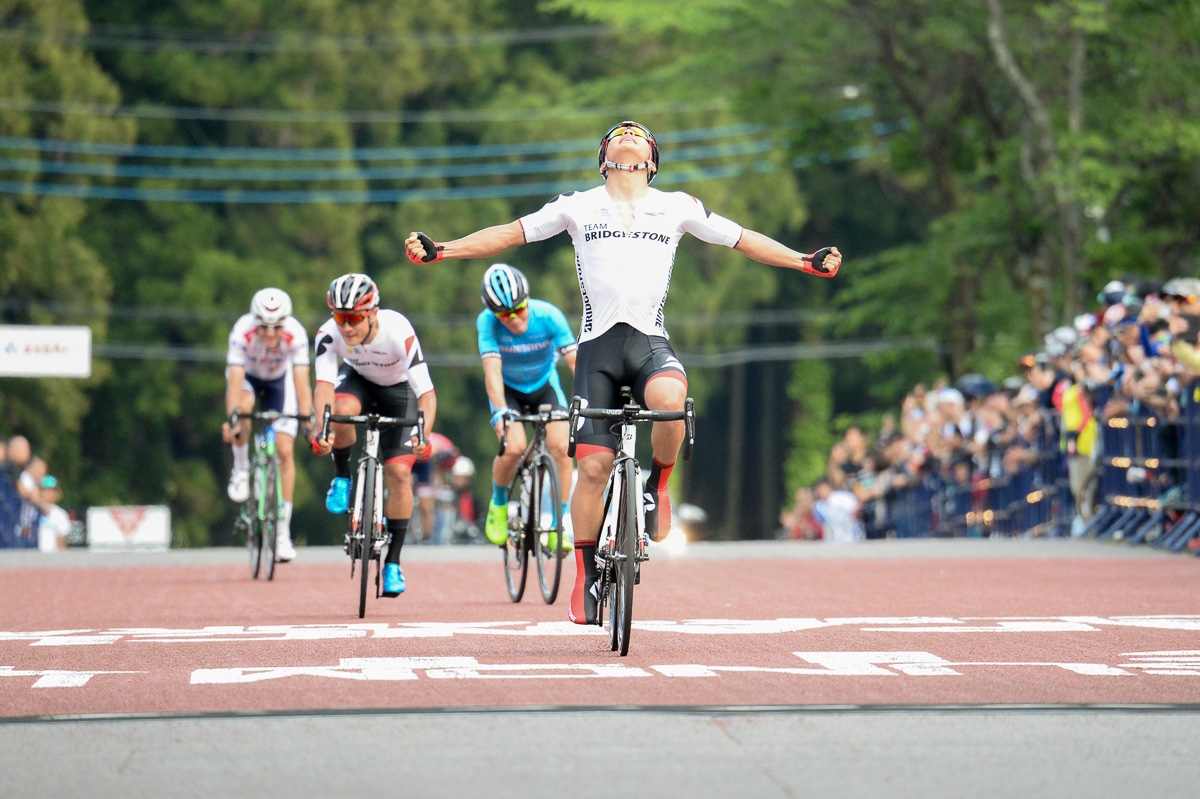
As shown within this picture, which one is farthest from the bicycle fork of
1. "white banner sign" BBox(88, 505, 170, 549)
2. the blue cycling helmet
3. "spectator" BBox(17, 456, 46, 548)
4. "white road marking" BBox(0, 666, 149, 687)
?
"white banner sign" BBox(88, 505, 170, 549)

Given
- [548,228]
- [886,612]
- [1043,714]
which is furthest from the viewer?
[886,612]

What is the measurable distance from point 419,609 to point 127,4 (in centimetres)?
4218

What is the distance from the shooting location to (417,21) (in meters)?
52.0

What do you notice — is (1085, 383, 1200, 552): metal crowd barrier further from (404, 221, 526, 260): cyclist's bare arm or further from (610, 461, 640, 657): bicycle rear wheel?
(404, 221, 526, 260): cyclist's bare arm

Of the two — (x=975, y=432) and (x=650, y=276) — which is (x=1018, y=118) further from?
(x=650, y=276)

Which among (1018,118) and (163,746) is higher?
(1018,118)

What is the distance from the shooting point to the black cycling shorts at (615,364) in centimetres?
891

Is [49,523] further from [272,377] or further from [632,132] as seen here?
[632,132]

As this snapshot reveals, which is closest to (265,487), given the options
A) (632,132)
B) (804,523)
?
(632,132)

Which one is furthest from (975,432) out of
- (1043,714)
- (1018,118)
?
(1043,714)

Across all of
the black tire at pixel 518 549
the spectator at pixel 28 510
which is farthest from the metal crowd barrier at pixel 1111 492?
the spectator at pixel 28 510

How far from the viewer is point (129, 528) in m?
32.7

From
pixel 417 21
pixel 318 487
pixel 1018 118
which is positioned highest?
pixel 417 21

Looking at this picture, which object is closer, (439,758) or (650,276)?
(439,758)
